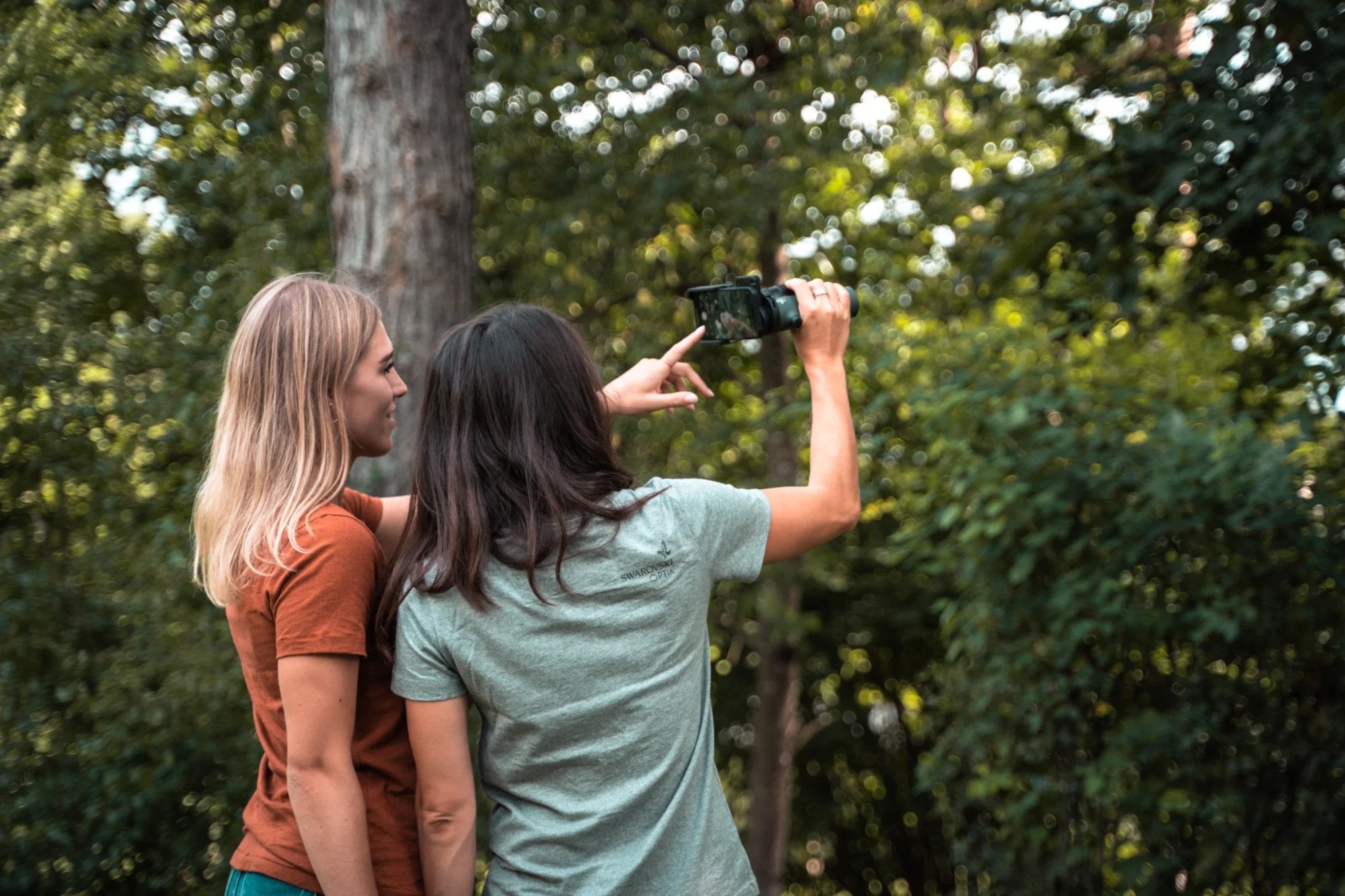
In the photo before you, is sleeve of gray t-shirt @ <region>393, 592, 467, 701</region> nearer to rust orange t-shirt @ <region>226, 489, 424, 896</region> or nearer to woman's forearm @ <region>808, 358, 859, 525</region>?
rust orange t-shirt @ <region>226, 489, 424, 896</region>

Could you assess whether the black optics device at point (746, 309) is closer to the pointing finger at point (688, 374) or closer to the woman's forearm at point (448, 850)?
the pointing finger at point (688, 374)

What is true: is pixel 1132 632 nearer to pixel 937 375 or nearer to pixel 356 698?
pixel 937 375

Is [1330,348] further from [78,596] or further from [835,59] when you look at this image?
[78,596]

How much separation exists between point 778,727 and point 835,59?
4995 mm

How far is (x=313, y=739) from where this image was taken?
1728 mm

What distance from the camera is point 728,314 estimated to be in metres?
2.18

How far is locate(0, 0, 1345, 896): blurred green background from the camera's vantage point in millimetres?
4117

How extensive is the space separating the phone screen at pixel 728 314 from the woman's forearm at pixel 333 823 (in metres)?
1.01

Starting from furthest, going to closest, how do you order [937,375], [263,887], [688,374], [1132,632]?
[937,375] → [1132,632] → [688,374] → [263,887]

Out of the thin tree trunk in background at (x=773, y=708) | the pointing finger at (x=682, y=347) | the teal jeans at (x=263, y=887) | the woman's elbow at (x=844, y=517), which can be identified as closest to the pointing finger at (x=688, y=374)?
the pointing finger at (x=682, y=347)

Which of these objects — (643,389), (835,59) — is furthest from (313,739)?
(835,59)

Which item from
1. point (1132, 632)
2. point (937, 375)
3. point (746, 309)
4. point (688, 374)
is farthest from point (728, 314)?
point (937, 375)

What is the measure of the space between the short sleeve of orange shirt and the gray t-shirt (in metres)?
0.08

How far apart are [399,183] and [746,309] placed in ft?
6.20
